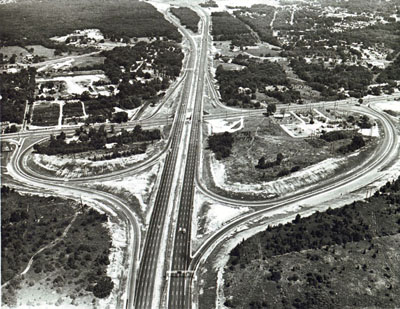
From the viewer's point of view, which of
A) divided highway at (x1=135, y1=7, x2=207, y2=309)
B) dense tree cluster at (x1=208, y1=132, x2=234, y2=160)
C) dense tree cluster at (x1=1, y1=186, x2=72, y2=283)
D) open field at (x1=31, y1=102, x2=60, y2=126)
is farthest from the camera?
open field at (x1=31, y1=102, x2=60, y2=126)

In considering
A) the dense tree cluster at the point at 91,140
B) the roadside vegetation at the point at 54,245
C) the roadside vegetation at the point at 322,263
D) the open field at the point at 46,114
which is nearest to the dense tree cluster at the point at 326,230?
the roadside vegetation at the point at 322,263

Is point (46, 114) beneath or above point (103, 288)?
above

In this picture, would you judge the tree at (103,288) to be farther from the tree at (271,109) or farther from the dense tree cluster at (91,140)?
the tree at (271,109)

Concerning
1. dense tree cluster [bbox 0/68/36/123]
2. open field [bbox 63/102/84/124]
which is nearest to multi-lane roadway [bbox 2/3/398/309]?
open field [bbox 63/102/84/124]

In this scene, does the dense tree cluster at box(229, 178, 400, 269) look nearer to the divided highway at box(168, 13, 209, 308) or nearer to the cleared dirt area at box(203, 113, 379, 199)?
the divided highway at box(168, 13, 209, 308)

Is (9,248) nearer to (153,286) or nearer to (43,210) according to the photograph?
(43,210)

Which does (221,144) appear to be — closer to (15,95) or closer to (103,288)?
(103,288)

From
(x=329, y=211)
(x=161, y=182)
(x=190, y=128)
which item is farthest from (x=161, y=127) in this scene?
Result: (x=329, y=211)

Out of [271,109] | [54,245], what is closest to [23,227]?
[54,245]
